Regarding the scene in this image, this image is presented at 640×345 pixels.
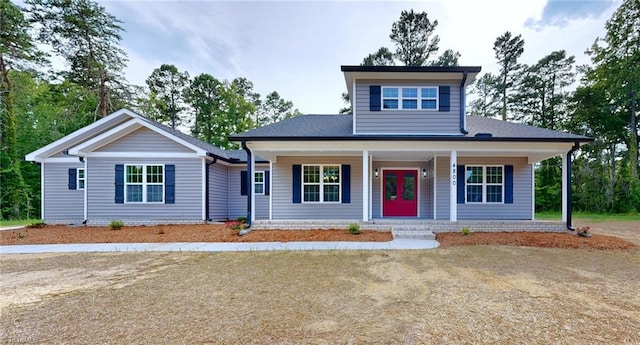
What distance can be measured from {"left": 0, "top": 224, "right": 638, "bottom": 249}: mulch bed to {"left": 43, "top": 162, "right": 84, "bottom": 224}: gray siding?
6.84 ft

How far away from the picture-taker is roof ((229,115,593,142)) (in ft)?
30.4

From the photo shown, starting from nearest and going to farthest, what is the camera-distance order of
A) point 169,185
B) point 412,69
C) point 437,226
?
point 437,226 → point 412,69 → point 169,185

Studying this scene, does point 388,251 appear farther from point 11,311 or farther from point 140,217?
point 140,217

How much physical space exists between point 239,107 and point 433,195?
67.1 feet

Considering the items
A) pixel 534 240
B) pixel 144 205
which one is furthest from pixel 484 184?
pixel 144 205

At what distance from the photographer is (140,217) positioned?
1146cm

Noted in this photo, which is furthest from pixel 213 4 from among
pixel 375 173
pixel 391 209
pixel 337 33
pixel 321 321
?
pixel 321 321

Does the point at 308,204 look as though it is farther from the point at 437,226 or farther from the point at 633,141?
the point at 633,141

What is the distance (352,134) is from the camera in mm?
10742

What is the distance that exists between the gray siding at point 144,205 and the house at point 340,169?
Result: 0.04 m

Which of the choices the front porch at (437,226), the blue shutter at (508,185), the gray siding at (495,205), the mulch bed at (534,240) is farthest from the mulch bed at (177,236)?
the blue shutter at (508,185)

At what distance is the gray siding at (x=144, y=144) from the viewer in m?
11.5

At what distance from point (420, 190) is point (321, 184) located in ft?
13.6

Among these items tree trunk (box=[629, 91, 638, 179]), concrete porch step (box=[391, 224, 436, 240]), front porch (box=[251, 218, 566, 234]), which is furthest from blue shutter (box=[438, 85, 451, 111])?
tree trunk (box=[629, 91, 638, 179])
